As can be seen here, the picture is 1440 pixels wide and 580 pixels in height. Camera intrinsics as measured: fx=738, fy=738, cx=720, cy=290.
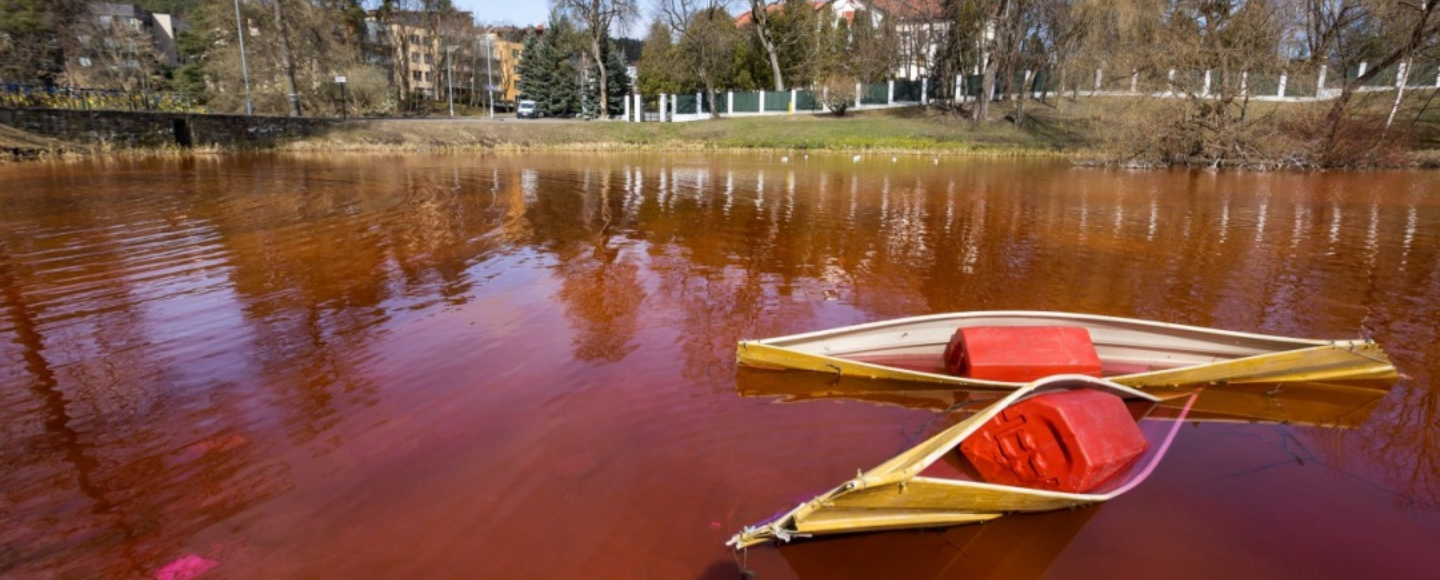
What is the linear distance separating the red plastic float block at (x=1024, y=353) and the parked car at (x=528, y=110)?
193 feet

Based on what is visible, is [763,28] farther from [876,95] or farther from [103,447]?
[103,447]

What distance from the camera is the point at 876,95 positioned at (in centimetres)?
5528

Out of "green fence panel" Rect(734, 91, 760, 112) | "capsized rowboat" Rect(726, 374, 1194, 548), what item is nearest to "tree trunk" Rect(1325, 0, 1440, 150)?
"green fence panel" Rect(734, 91, 760, 112)

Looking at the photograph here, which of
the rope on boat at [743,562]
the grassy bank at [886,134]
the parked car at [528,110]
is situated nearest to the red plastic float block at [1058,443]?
the rope on boat at [743,562]

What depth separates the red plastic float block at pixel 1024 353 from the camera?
6395mm

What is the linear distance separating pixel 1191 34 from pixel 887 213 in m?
19.1

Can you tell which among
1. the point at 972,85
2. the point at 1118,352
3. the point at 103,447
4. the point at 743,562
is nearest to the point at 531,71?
the point at 972,85

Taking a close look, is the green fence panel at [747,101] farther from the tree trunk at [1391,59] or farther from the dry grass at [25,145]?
the dry grass at [25,145]

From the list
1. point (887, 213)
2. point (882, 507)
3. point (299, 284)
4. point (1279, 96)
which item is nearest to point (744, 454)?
point (882, 507)

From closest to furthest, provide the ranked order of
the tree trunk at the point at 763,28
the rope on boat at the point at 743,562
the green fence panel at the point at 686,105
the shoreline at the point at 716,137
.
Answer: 1. the rope on boat at the point at 743,562
2. the shoreline at the point at 716,137
3. the tree trunk at the point at 763,28
4. the green fence panel at the point at 686,105

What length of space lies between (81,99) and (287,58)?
969 cm

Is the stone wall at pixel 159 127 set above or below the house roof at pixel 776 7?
below

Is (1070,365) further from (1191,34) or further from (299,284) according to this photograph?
(1191,34)

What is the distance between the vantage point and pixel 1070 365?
20.9 ft
